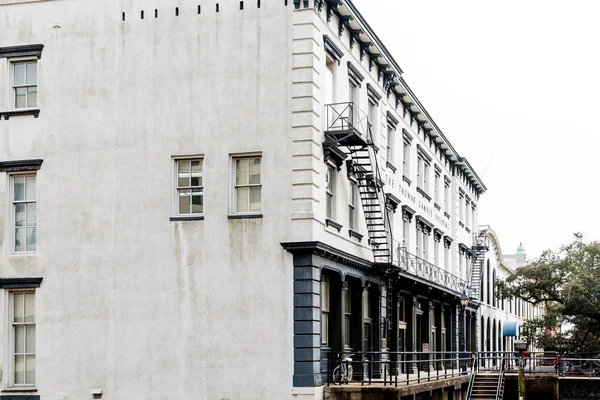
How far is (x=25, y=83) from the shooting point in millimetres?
30812

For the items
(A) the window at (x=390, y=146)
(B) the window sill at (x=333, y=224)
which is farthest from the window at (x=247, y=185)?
(A) the window at (x=390, y=146)

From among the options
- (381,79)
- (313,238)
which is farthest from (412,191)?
(313,238)

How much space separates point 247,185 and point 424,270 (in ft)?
60.1

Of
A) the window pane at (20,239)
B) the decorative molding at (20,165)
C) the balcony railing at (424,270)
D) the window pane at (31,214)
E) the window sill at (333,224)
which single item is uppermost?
the decorative molding at (20,165)

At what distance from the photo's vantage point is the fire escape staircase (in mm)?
29916

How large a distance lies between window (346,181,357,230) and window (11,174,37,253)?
31.8 ft

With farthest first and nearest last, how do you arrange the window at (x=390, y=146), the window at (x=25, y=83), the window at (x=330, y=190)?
the window at (x=390, y=146), the window at (x=25, y=83), the window at (x=330, y=190)

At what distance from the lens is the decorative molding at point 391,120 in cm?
3938

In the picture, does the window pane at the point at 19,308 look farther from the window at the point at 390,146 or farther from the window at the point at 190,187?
the window at the point at 390,146

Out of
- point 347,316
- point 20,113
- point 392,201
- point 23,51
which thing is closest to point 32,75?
point 23,51

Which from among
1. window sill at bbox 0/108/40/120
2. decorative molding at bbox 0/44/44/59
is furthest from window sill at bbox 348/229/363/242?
decorative molding at bbox 0/44/44/59

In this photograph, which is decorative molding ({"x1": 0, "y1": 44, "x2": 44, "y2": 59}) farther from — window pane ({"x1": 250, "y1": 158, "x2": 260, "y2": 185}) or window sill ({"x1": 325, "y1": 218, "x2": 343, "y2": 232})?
window sill ({"x1": 325, "y1": 218, "x2": 343, "y2": 232})

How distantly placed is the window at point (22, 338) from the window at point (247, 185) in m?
6.90

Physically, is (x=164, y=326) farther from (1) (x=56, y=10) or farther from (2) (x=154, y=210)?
(1) (x=56, y=10)
